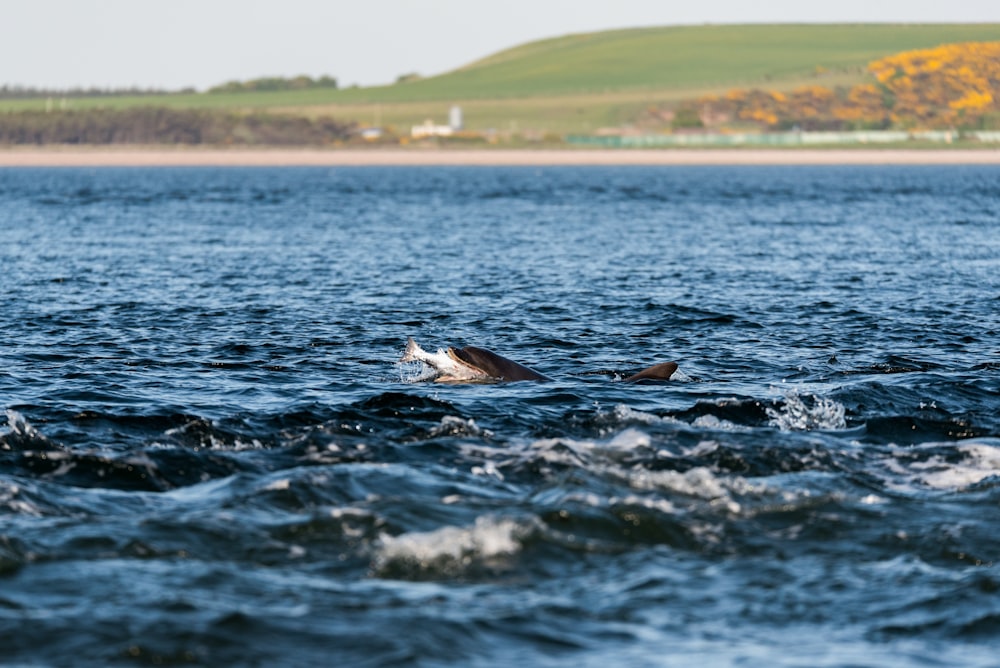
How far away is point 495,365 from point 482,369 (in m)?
0.19

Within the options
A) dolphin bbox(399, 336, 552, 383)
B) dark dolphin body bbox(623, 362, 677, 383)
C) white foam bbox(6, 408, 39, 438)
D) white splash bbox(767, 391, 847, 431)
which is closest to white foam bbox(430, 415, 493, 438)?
dolphin bbox(399, 336, 552, 383)

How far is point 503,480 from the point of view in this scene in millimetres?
12156

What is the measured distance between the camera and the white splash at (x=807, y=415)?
14.8 m

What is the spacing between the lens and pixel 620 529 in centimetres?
1059

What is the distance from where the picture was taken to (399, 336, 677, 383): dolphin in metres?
17.5

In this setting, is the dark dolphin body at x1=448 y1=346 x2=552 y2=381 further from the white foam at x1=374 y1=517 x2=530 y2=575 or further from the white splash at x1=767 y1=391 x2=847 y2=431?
the white foam at x1=374 y1=517 x2=530 y2=575

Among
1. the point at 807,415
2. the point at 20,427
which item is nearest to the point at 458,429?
the point at 807,415

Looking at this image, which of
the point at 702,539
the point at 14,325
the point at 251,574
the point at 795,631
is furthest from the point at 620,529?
the point at 14,325

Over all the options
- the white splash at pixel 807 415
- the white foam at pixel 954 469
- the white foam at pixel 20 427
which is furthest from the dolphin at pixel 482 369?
the white foam at pixel 20 427

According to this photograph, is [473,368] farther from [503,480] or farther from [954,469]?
[954,469]

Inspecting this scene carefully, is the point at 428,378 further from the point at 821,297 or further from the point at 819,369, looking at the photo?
the point at 821,297

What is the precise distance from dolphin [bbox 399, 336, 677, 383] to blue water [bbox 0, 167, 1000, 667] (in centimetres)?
32

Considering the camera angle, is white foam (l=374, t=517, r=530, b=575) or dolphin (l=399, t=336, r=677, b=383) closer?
white foam (l=374, t=517, r=530, b=575)

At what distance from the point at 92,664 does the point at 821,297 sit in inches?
916
